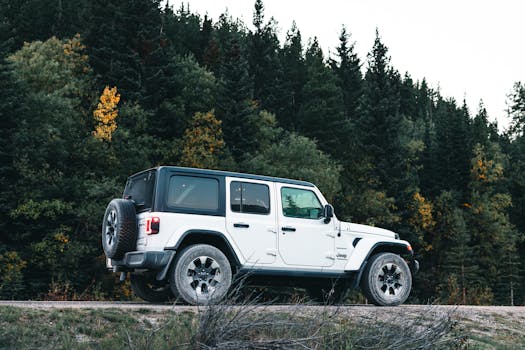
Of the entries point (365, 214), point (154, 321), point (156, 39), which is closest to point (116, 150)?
point (156, 39)

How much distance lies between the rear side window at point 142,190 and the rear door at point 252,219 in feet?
3.68

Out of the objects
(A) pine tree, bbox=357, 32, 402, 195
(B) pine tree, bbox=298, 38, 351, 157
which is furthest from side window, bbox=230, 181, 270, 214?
(B) pine tree, bbox=298, 38, 351, 157

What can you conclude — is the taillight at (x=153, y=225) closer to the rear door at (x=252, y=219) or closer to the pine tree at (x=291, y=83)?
the rear door at (x=252, y=219)

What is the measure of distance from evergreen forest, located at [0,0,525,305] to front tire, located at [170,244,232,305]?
10.0 meters

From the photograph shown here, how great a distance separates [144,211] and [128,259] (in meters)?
0.72

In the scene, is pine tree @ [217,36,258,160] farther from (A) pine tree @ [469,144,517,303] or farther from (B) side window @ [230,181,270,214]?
(B) side window @ [230,181,270,214]

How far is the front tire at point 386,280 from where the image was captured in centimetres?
1088

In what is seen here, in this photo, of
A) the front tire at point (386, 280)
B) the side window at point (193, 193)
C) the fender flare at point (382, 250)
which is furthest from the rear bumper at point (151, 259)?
the front tire at point (386, 280)

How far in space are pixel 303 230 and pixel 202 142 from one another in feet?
120

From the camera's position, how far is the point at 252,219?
10031 millimetres

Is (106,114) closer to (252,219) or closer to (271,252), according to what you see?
(252,219)

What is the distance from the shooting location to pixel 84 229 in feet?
126

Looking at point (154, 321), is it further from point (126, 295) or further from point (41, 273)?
point (41, 273)

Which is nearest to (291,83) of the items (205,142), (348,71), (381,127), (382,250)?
(348,71)
